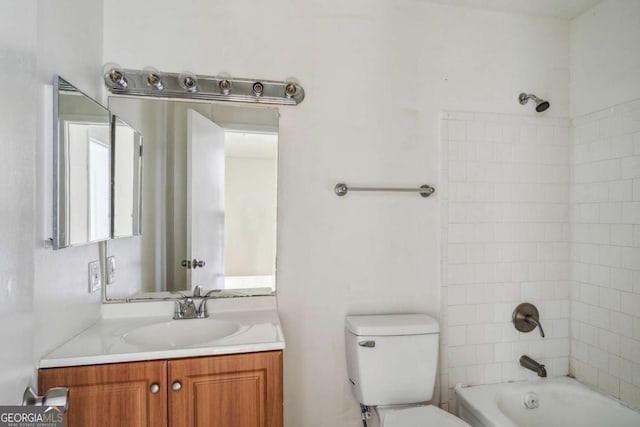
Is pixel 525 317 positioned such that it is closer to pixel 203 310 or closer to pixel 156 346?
pixel 203 310

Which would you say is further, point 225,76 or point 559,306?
point 559,306

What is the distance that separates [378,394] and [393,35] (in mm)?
1792

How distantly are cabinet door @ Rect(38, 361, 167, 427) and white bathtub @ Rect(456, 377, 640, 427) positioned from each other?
4.62 feet

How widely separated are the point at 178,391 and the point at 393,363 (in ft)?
3.01

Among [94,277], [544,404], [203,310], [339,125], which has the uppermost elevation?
[339,125]

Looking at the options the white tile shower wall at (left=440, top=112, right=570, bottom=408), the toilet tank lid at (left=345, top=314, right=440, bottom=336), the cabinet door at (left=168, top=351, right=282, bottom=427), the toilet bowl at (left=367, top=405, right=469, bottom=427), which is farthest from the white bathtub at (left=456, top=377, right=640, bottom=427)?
the cabinet door at (left=168, top=351, right=282, bottom=427)

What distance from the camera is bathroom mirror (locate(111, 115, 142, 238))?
1.43 m

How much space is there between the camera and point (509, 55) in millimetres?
1868

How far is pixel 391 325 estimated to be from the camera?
156cm

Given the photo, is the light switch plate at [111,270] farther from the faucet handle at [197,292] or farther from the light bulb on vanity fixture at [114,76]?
the light bulb on vanity fixture at [114,76]

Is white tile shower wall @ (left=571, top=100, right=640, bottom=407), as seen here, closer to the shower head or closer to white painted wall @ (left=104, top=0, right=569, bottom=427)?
the shower head

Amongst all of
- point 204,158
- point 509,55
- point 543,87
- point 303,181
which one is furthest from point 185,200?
point 543,87

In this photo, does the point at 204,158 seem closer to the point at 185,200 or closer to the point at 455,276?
the point at 185,200

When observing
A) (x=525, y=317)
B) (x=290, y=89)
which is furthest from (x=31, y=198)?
(x=525, y=317)
